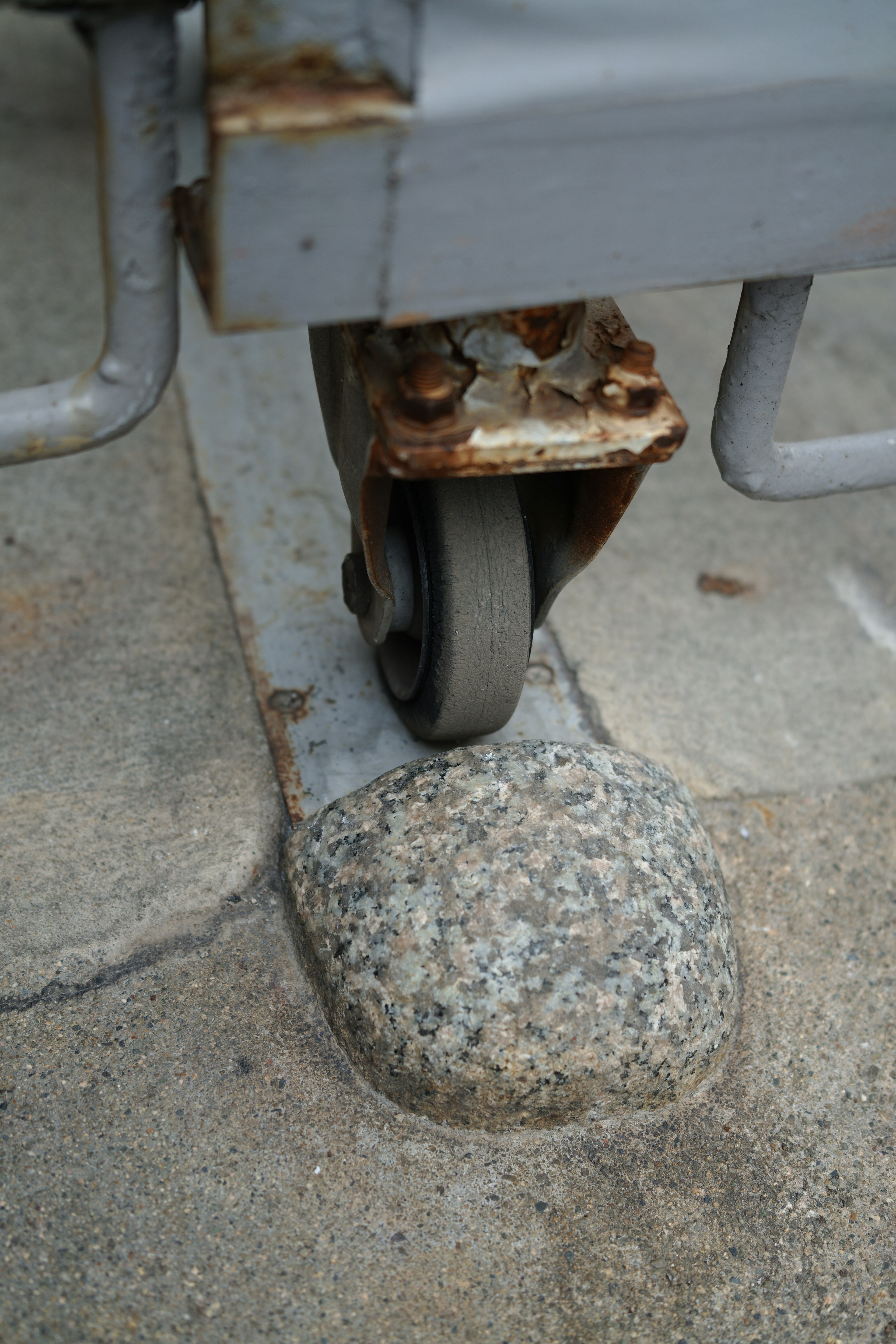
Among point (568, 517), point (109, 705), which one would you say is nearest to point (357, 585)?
point (568, 517)

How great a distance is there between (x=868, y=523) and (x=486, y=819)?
147cm

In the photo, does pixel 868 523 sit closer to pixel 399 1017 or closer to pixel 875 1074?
pixel 875 1074

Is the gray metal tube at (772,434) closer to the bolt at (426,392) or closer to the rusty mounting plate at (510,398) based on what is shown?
the rusty mounting plate at (510,398)

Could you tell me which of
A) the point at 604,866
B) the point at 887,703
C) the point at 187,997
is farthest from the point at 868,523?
the point at 187,997

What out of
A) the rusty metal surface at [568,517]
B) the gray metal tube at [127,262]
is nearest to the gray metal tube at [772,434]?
the rusty metal surface at [568,517]

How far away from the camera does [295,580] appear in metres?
2.14

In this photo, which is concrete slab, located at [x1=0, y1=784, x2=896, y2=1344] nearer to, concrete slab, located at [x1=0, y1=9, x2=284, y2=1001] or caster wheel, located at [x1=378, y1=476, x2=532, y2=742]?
concrete slab, located at [x1=0, y1=9, x2=284, y2=1001]

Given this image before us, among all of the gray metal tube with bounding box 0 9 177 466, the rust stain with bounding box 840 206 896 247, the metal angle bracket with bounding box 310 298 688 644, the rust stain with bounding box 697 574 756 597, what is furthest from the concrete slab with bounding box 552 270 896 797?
the gray metal tube with bounding box 0 9 177 466

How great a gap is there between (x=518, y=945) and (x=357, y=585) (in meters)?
0.65

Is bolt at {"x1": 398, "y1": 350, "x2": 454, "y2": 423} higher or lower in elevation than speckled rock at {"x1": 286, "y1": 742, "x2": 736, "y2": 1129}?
higher

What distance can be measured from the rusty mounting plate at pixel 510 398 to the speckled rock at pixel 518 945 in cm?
49

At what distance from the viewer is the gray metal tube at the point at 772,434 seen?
1.34 metres

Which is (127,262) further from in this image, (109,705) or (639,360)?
(109,705)

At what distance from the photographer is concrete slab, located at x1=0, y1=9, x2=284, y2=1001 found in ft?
5.31
